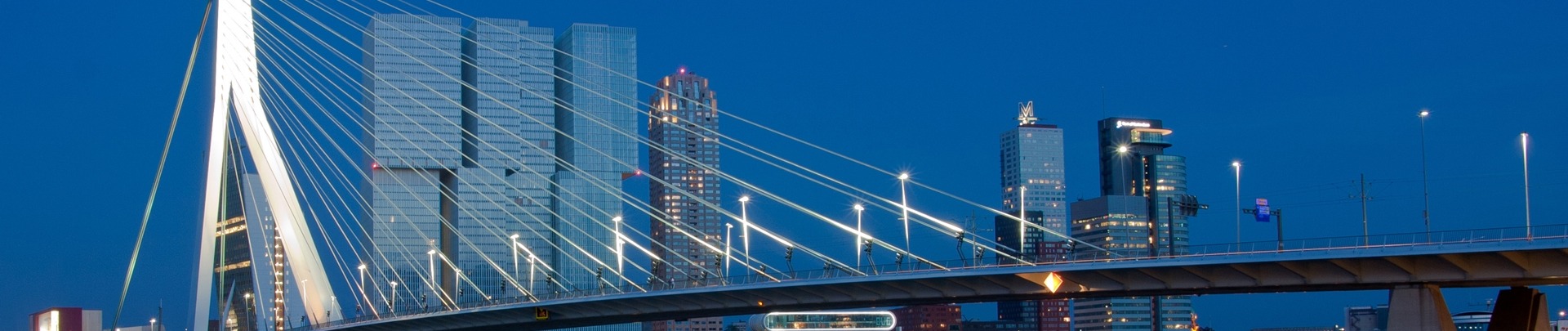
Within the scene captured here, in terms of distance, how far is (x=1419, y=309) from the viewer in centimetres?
4662

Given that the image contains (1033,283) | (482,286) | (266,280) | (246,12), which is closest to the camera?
(1033,283)

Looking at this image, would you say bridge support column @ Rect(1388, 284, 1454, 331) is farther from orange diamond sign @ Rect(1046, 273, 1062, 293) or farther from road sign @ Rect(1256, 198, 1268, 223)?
road sign @ Rect(1256, 198, 1268, 223)

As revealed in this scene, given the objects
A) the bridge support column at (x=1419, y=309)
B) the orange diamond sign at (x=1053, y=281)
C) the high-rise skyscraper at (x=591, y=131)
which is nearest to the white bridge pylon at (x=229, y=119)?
the orange diamond sign at (x=1053, y=281)

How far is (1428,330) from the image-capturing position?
1832 inches

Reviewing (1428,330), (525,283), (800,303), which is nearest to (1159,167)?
(525,283)

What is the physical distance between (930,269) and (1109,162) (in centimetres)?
12242

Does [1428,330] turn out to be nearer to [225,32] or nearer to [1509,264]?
[1509,264]

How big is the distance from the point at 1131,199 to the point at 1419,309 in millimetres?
115346

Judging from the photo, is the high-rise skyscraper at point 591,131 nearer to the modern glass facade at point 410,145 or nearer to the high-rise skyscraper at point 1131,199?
the modern glass facade at point 410,145

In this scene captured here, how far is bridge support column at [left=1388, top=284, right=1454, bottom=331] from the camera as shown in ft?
152

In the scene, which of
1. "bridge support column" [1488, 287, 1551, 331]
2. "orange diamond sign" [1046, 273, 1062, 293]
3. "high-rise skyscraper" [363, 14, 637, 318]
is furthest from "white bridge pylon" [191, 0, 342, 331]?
"high-rise skyscraper" [363, 14, 637, 318]

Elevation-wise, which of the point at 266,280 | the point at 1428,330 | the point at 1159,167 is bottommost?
the point at 1428,330

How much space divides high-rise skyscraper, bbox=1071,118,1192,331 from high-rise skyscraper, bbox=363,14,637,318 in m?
→ 40.5

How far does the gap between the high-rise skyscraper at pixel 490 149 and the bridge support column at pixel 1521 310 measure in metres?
117
